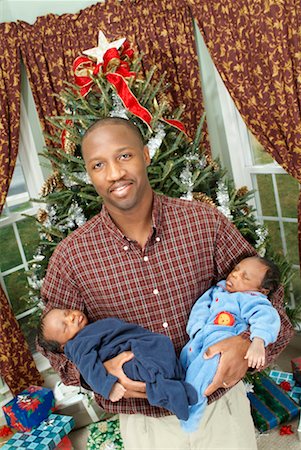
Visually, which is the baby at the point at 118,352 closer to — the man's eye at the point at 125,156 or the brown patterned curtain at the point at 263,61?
the man's eye at the point at 125,156

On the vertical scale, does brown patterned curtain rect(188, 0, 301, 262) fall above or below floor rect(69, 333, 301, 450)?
above

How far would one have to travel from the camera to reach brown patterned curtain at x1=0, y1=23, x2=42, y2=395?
3270 mm

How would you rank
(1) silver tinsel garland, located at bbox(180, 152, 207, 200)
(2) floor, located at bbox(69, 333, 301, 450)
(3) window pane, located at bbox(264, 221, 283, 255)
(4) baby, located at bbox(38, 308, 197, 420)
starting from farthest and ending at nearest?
(3) window pane, located at bbox(264, 221, 283, 255)
(2) floor, located at bbox(69, 333, 301, 450)
(1) silver tinsel garland, located at bbox(180, 152, 207, 200)
(4) baby, located at bbox(38, 308, 197, 420)

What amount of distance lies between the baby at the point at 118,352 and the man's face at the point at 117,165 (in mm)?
403

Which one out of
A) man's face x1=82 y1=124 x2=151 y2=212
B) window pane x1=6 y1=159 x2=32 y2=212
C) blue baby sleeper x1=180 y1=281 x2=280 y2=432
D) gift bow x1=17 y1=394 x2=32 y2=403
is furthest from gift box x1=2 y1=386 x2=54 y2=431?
man's face x1=82 y1=124 x2=151 y2=212

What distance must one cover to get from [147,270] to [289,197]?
3654 mm

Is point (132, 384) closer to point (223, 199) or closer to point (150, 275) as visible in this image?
point (150, 275)

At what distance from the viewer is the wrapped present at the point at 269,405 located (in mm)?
2949

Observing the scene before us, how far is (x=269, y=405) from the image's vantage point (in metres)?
3.06

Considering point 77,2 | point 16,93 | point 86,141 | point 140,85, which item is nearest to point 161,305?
point 86,141

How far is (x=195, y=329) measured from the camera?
5.64 ft

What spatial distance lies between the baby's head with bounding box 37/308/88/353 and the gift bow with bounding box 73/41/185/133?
1181 millimetres

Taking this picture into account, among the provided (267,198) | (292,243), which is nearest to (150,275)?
(292,243)

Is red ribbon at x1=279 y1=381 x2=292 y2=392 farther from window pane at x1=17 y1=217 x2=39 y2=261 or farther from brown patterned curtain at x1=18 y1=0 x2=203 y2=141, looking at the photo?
window pane at x1=17 y1=217 x2=39 y2=261
